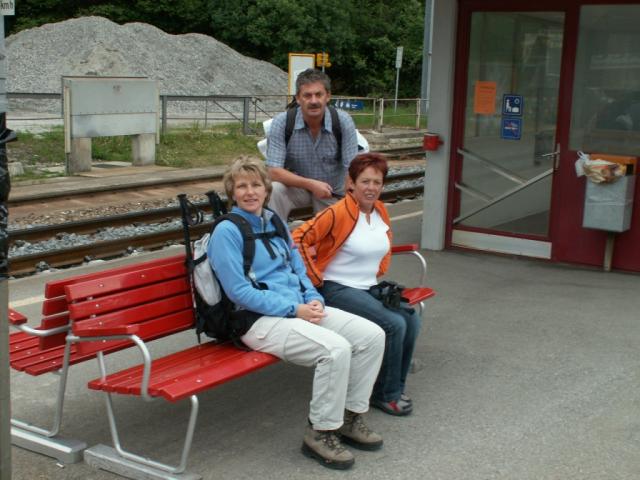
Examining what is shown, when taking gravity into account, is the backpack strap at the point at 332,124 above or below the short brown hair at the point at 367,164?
above

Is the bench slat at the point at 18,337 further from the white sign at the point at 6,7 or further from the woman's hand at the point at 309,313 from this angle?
the white sign at the point at 6,7

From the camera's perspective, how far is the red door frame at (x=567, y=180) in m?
7.84

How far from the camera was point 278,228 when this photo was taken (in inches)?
180

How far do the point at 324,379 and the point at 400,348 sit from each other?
2.18 ft

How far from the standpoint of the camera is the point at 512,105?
326 inches

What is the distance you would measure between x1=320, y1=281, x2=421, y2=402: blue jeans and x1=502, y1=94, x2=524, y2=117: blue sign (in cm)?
385

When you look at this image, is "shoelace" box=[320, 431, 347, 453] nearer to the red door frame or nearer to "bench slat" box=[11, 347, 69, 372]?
"bench slat" box=[11, 347, 69, 372]

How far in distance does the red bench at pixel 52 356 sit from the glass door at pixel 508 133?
16.0 feet

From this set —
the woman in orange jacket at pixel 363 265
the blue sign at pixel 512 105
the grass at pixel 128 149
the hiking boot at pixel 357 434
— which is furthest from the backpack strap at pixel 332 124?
the grass at pixel 128 149

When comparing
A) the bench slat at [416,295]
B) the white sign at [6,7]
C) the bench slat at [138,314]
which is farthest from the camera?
the bench slat at [416,295]

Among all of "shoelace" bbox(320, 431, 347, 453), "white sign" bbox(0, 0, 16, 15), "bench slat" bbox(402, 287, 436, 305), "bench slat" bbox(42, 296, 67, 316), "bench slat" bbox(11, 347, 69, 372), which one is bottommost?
"shoelace" bbox(320, 431, 347, 453)

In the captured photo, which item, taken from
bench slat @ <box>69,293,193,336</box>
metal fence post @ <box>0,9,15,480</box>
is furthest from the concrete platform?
metal fence post @ <box>0,9,15,480</box>

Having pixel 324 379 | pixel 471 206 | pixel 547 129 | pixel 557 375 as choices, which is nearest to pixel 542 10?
pixel 547 129

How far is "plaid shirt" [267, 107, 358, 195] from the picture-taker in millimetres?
5746
